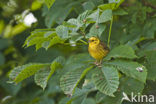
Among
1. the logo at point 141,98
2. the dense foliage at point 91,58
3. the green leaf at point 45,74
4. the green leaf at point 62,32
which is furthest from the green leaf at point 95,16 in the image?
the logo at point 141,98

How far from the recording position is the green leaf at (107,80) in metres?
0.91

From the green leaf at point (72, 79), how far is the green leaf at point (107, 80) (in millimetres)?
42

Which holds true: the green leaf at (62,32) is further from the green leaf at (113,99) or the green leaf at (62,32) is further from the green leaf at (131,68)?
the green leaf at (113,99)

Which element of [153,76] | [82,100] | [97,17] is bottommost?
[82,100]

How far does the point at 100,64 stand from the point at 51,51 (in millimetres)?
1056

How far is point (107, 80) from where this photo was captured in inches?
36.9

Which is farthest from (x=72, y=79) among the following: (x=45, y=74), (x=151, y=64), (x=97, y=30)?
(x=151, y=64)

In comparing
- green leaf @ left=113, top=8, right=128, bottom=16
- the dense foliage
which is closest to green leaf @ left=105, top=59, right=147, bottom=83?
the dense foliage

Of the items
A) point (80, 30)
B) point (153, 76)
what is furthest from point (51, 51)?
point (153, 76)

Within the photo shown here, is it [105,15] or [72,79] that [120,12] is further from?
[72,79]

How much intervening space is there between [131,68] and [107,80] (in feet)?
0.33

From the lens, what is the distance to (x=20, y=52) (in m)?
2.20

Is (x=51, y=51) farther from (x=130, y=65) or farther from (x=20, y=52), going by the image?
(x=130, y=65)

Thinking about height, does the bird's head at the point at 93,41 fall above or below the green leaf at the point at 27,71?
above
